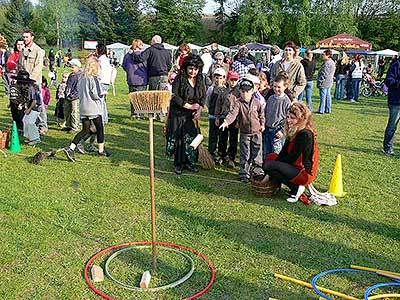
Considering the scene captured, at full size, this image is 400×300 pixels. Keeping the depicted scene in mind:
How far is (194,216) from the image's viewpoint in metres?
5.50

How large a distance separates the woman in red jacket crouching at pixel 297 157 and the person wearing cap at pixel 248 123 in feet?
1.97

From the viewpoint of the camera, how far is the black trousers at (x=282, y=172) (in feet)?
20.0

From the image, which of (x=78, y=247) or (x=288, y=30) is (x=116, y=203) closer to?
(x=78, y=247)

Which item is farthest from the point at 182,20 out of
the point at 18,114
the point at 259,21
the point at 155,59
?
the point at 18,114

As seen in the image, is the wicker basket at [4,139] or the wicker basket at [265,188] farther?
the wicker basket at [4,139]

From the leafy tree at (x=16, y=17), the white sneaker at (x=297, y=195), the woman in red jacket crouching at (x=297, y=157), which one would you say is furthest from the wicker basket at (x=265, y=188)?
the leafy tree at (x=16, y=17)

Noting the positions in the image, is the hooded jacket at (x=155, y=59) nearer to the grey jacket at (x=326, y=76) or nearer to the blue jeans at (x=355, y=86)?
the grey jacket at (x=326, y=76)

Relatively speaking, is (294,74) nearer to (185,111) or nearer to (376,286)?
(185,111)

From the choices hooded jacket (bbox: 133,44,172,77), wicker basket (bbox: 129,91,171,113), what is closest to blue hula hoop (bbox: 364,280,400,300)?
wicker basket (bbox: 129,91,171,113)

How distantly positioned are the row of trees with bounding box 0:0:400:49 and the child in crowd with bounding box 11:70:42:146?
57.7m

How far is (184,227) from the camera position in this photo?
520 cm

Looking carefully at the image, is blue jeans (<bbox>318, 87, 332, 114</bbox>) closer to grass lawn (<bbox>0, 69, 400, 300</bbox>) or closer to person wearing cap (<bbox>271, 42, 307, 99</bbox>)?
person wearing cap (<bbox>271, 42, 307, 99</bbox>)

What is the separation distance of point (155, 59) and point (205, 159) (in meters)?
4.26

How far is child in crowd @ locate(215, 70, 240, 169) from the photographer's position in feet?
24.3
